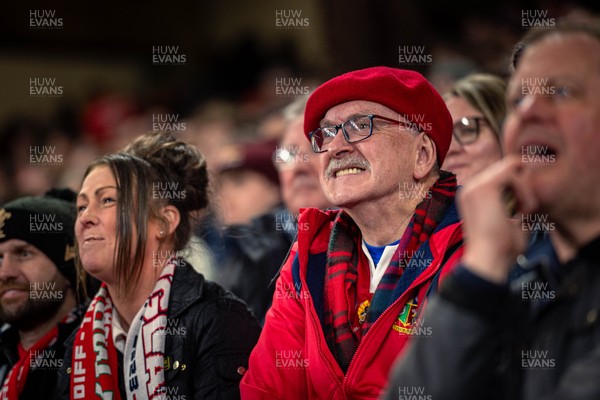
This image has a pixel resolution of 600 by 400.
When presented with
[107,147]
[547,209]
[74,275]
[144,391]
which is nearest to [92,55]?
[107,147]

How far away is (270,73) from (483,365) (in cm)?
677

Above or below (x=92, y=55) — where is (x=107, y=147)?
below

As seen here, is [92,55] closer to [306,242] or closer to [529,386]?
[306,242]

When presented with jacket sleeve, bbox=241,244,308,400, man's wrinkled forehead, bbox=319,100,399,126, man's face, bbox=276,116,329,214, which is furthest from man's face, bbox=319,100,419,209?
man's face, bbox=276,116,329,214

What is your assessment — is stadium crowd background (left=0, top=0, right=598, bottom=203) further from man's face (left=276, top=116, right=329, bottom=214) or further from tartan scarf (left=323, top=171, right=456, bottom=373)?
tartan scarf (left=323, top=171, right=456, bottom=373)

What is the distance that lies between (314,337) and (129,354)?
76 centimetres

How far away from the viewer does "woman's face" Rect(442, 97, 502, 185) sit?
3502mm

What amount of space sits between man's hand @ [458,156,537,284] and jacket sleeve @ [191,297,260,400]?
1.32 meters

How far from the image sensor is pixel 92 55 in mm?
11742

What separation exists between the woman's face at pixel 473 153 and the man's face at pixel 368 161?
0.64 metres

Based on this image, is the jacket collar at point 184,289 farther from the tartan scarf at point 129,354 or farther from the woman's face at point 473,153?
the woman's face at point 473,153

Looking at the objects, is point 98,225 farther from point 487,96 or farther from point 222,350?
point 487,96

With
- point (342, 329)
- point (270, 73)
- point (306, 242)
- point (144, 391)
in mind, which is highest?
point (270, 73)

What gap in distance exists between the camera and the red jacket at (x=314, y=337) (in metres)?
2.59
